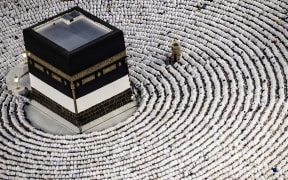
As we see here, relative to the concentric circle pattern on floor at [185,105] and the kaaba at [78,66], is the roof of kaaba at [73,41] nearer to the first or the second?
the kaaba at [78,66]

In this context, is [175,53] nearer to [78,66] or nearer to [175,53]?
[175,53]

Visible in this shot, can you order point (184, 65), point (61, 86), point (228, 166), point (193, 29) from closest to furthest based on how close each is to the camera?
point (228, 166), point (61, 86), point (184, 65), point (193, 29)

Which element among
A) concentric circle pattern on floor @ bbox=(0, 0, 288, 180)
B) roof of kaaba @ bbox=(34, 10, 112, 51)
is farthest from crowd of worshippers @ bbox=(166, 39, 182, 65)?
roof of kaaba @ bbox=(34, 10, 112, 51)

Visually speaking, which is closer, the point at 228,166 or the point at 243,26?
the point at 228,166

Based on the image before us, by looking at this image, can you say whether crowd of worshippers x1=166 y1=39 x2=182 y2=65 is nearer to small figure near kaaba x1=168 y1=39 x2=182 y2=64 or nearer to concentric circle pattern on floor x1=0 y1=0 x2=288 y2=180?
small figure near kaaba x1=168 y1=39 x2=182 y2=64

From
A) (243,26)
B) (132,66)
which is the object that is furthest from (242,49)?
(132,66)

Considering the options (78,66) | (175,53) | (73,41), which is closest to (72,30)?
(73,41)

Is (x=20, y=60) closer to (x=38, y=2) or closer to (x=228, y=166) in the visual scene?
(x=38, y=2)
